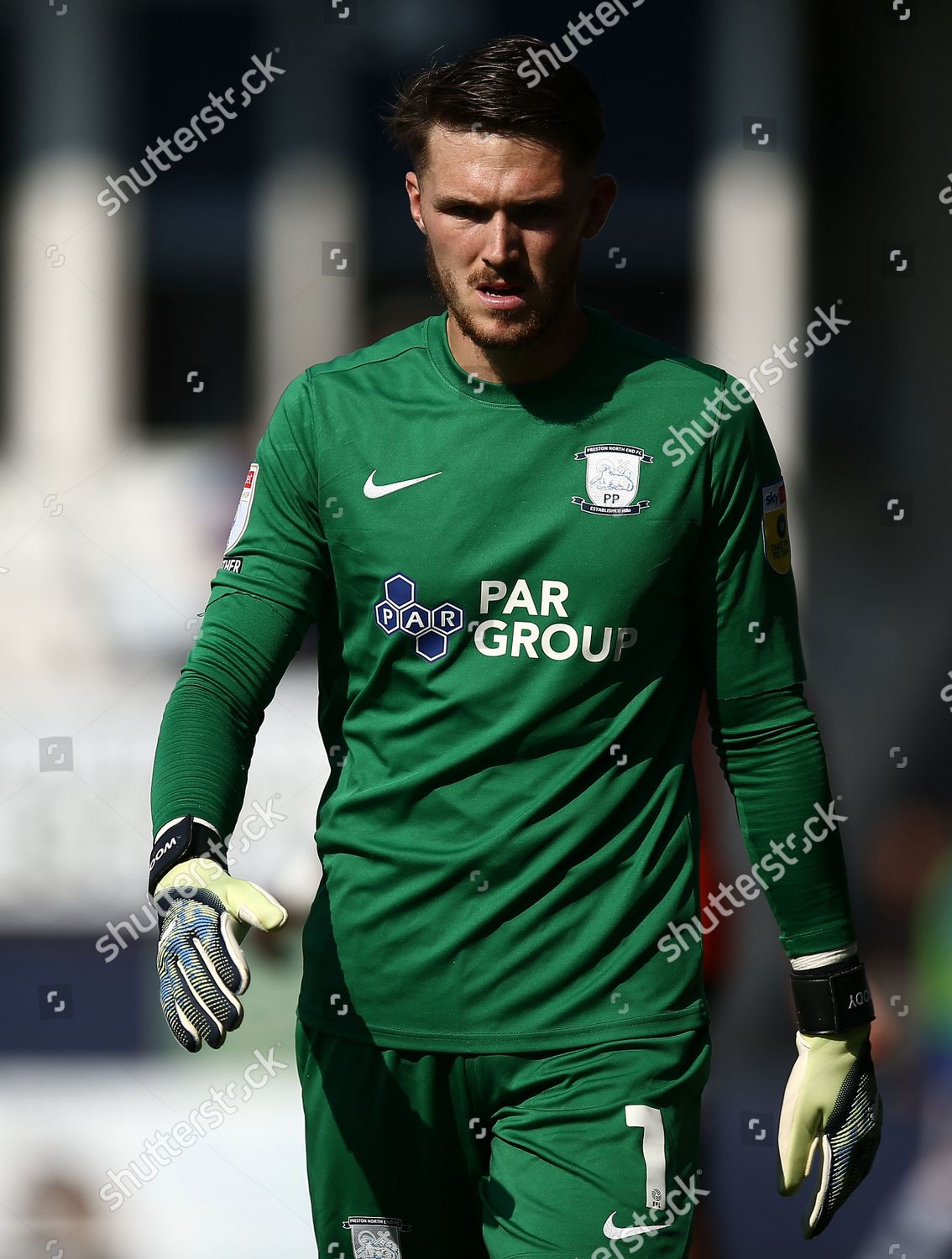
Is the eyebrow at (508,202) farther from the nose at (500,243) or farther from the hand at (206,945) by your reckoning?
the hand at (206,945)

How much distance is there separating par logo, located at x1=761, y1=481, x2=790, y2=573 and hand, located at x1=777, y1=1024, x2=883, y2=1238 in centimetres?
55

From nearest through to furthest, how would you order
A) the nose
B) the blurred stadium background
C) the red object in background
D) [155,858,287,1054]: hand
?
[155,858,287,1054]: hand < the nose < the red object in background < the blurred stadium background

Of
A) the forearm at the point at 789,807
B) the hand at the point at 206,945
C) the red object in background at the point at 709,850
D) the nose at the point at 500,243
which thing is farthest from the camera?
the red object in background at the point at 709,850

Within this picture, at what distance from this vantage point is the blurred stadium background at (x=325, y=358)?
13.5 ft

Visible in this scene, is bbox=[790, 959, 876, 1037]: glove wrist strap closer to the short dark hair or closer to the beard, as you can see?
the beard

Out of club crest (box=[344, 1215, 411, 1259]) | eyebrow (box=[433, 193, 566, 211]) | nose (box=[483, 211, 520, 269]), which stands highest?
eyebrow (box=[433, 193, 566, 211])

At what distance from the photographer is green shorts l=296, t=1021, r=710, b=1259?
169cm

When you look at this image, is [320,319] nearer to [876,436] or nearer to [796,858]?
[876,436]

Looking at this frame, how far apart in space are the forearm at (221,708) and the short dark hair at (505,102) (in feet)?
1.79

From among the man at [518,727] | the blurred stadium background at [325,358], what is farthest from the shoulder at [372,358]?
the blurred stadium background at [325,358]

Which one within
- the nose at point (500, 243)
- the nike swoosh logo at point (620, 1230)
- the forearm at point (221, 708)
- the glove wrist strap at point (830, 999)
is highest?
the nose at point (500, 243)

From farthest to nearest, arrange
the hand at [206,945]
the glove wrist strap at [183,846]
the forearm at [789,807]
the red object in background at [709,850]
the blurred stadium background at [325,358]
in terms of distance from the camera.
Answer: the blurred stadium background at [325,358]
the red object in background at [709,850]
the forearm at [789,807]
the glove wrist strap at [183,846]
the hand at [206,945]

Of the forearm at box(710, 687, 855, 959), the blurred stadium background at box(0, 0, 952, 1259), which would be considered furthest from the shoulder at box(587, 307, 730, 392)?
the blurred stadium background at box(0, 0, 952, 1259)

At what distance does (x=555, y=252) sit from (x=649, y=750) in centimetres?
55
